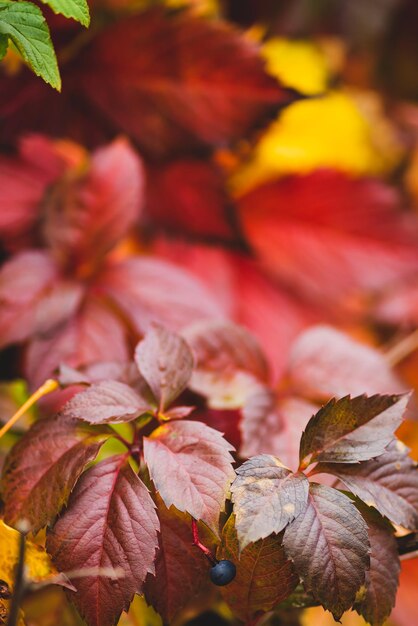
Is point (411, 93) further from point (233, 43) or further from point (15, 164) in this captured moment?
point (15, 164)

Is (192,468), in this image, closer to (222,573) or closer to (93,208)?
(222,573)

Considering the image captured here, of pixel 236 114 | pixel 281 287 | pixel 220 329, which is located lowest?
pixel 281 287

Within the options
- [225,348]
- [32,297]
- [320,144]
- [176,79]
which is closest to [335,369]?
[225,348]

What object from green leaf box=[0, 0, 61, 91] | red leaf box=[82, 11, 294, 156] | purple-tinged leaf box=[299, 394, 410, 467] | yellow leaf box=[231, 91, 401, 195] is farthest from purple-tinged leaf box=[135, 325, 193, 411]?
yellow leaf box=[231, 91, 401, 195]

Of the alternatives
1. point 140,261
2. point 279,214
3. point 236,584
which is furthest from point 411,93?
point 236,584

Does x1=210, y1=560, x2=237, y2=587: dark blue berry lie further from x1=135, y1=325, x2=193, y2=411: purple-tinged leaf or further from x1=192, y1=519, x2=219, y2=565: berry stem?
x1=135, y1=325, x2=193, y2=411: purple-tinged leaf

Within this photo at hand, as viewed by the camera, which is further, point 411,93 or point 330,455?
point 411,93

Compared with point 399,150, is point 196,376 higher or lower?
lower
